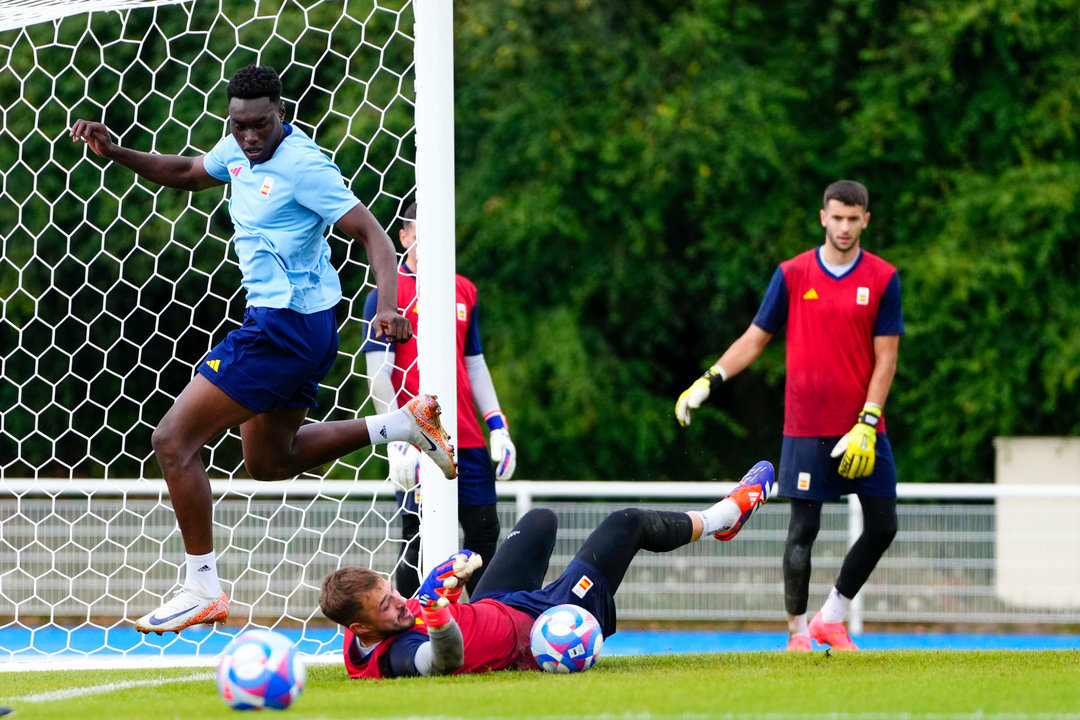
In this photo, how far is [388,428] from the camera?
204 inches

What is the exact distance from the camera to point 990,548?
986cm

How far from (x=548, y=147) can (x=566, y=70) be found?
0.81m

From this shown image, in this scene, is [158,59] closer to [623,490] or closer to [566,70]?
[566,70]

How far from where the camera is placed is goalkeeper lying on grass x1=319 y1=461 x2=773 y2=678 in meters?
4.41

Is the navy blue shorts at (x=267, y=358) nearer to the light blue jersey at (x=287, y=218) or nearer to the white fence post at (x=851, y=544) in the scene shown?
the light blue jersey at (x=287, y=218)

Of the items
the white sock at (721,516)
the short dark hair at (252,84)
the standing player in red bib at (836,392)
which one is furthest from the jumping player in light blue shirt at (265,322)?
the standing player in red bib at (836,392)

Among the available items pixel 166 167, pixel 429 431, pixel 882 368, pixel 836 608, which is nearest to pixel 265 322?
pixel 429 431

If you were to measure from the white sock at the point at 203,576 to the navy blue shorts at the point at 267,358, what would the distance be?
0.60 metres

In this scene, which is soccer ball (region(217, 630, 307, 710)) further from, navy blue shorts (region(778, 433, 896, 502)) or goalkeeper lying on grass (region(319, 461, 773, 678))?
navy blue shorts (region(778, 433, 896, 502))

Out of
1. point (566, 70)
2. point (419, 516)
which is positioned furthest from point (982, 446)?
point (419, 516)

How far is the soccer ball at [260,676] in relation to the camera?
387 centimetres

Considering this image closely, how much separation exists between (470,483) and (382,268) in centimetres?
168

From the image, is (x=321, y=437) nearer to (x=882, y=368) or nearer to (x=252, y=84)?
(x=252, y=84)

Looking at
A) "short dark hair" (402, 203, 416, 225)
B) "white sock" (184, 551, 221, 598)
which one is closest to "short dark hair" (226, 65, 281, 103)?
"short dark hair" (402, 203, 416, 225)
